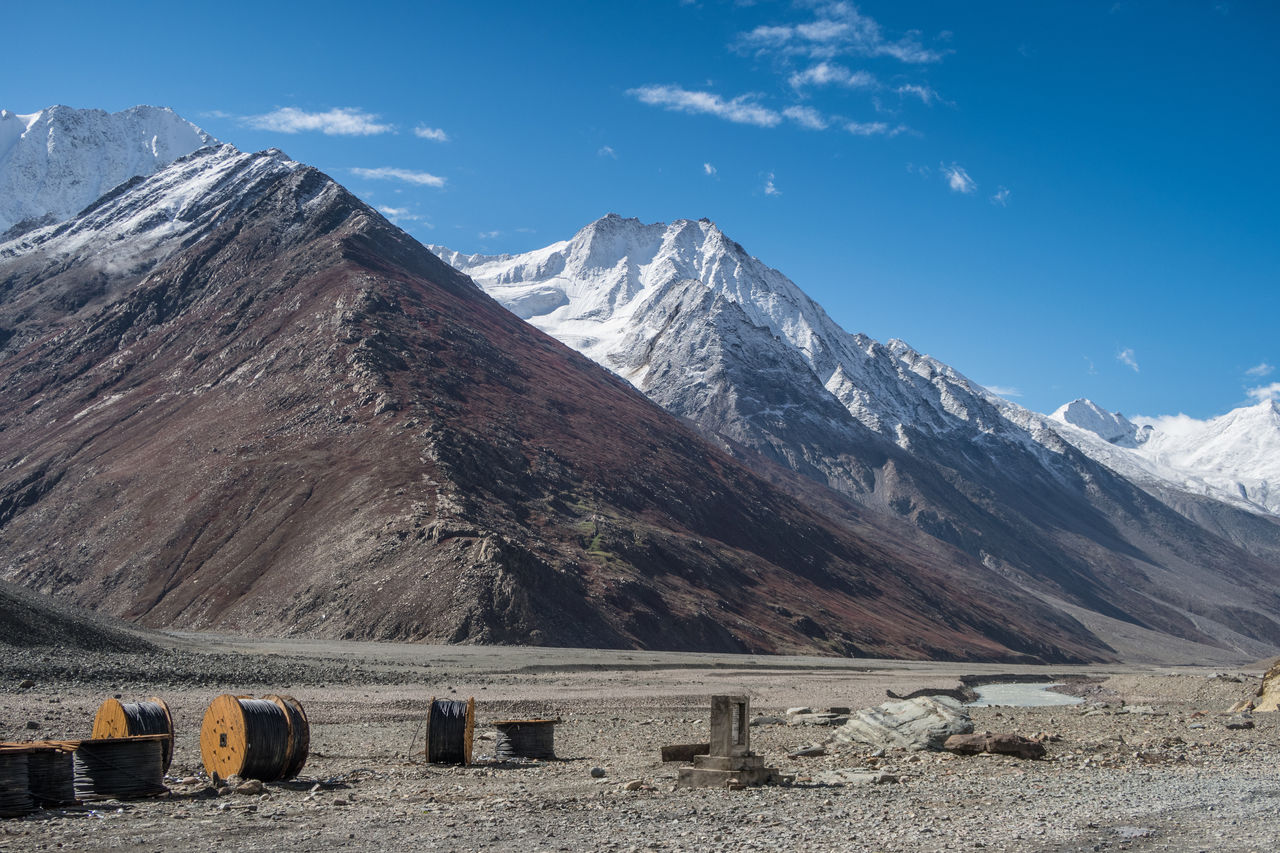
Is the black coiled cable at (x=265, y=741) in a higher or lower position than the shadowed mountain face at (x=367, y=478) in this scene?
lower

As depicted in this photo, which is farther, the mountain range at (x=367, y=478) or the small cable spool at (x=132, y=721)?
the mountain range at (x=367, y=478)

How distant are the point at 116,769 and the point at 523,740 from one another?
10.5 m

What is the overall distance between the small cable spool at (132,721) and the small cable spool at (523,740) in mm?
8348

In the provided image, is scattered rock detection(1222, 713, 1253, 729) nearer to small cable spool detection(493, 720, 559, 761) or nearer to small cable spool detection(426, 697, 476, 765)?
small cable spool detection(493, 720, 559, 761)

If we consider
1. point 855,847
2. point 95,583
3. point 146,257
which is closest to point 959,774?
point 855,847

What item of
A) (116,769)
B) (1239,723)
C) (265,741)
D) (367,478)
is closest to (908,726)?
(1239,723)

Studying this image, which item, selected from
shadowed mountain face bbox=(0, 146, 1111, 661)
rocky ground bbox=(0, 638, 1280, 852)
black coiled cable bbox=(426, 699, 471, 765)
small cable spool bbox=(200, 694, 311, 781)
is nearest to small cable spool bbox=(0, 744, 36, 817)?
rocky ground bbox=(0, 638, 1280, 852)

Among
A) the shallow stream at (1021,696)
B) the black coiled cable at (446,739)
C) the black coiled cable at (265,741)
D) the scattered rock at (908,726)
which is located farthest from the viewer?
the shallow stream at (1021,696)

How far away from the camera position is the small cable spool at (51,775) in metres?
18.3

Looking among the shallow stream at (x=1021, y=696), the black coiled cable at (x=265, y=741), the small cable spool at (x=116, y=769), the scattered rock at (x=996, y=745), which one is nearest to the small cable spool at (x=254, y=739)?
the black coiled cable at (x=265, y=741)

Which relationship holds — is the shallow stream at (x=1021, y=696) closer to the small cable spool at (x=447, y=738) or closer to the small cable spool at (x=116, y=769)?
the small cable spool at (x=447, y=738)

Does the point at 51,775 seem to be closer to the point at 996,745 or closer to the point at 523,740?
the point at 523,740

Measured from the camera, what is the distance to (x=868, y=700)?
52.3m

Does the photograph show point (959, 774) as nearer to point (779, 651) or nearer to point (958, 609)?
point (779, 651)
